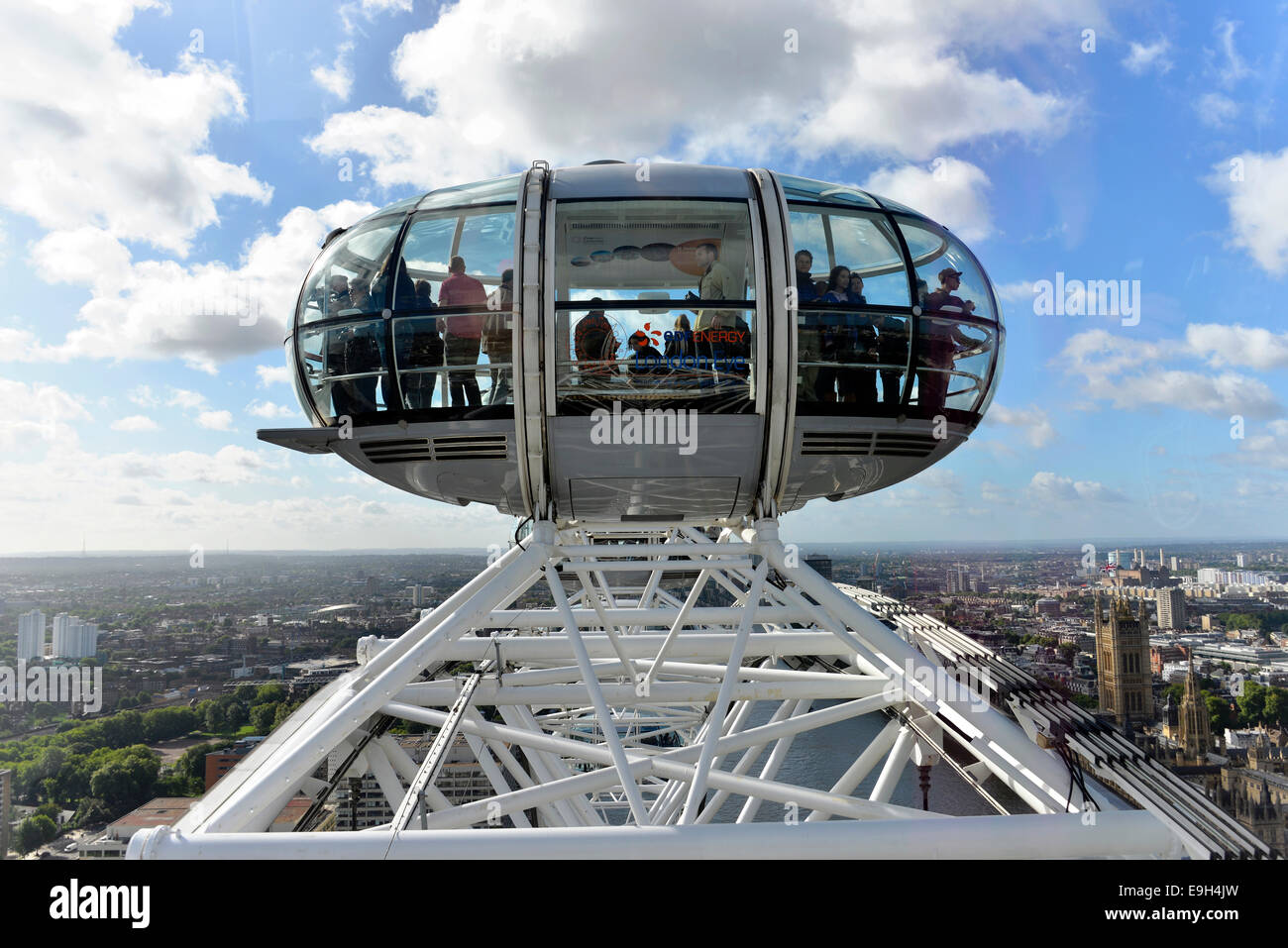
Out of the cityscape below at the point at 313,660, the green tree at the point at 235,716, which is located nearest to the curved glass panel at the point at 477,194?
the cityscape below at the point at 313,660

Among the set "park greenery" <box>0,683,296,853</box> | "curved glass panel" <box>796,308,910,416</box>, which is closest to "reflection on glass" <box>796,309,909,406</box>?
"curved glass panel" <box>796,308,910,416</box>

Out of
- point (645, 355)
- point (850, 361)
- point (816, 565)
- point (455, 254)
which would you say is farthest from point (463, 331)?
point (816, 565)

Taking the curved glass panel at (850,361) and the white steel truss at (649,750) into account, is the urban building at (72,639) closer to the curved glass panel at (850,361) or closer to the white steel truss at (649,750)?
the white steel truss at (649,750)

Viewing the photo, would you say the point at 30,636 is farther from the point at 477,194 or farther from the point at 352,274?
the point at 477,194

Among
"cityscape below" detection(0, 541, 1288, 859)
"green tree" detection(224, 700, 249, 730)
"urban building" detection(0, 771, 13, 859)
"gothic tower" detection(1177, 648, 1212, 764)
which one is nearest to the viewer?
"urban building" detection(0, 771, 13, 859)

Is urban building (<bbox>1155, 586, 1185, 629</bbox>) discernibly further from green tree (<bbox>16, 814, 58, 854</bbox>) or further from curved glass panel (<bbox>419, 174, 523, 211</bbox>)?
curved glass panel (<bbox>419, 174, 523, 211</bbox>)

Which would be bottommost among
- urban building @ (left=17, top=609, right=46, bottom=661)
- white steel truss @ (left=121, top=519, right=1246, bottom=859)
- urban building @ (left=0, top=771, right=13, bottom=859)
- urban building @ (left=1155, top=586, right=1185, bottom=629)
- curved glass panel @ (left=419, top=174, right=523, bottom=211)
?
urban building @ (left=0, top=771, right=13, bottom=859)
